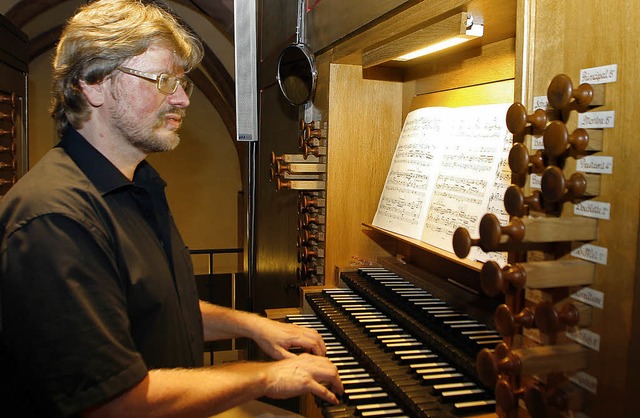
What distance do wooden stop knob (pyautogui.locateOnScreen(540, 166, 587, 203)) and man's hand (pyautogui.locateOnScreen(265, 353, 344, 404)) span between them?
733 millimetres

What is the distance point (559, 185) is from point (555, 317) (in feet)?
0.84

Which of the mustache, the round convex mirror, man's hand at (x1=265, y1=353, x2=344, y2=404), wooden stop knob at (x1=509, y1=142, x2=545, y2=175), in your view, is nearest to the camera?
wooden stop knob at (x1=509, y1=142, x2=545, y2=175)

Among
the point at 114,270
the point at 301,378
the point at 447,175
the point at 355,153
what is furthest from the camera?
the point at 355,153

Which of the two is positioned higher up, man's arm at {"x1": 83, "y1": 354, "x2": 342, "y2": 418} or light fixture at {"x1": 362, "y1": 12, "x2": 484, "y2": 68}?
light fixture at {"x1": 362, "y1": 12, "x2": 484, "y2": 68}

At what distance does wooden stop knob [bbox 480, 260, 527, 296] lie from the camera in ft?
3.43

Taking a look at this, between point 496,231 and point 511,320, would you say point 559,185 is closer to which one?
point 496,231

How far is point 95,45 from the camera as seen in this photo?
1560 mm

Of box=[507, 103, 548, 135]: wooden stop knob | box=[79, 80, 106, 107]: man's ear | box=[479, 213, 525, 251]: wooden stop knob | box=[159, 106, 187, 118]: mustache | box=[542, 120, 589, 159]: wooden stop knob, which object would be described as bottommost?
box=[479, 213, 525, 251]: wooden stop knob

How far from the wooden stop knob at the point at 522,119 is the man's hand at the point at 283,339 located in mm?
936

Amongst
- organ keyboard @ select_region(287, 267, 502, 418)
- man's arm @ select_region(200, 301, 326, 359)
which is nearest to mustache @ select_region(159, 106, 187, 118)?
man's arm @ select_region(200, 301, 326, 359)

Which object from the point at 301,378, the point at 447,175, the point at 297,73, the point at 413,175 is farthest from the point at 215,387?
the point at 297,73

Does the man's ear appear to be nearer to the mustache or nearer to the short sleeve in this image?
the mustache

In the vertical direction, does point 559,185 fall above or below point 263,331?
above

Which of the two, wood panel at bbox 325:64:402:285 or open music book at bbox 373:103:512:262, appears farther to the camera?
wood panel at bbox 325:64:402:285
